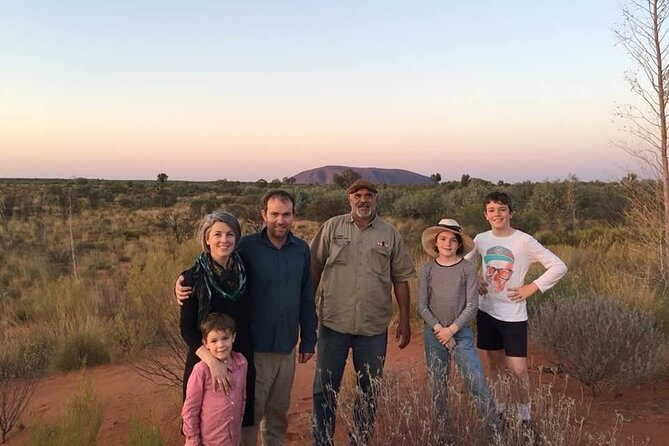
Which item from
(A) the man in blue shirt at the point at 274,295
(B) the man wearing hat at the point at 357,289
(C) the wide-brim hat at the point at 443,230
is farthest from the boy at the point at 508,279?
(A) the man in blue shirt at the point at 274,295

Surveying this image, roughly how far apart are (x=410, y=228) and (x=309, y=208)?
8642 millimetres

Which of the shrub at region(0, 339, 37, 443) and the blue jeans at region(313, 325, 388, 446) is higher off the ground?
the blue jeans at region(313, 325, 388, 446)

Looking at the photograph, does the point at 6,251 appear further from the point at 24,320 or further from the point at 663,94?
the point at 663,94

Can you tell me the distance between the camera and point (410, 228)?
62.5 feet

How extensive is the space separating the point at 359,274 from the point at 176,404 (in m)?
2.55

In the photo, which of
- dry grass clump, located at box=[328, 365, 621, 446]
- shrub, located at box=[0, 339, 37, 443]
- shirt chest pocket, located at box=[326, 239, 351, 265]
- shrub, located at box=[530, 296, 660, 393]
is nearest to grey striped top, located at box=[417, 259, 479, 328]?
shirt chest pocket, located at box=[326, 239, 351, 265]

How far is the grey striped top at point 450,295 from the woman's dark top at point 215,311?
4.14 ft

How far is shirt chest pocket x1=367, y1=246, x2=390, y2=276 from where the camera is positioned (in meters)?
3.76

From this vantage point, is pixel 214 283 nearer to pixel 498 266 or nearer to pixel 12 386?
pixel 498 266

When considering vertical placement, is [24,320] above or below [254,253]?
below

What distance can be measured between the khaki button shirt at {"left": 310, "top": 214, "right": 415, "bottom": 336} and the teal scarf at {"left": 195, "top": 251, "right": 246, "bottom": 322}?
0.89 meters

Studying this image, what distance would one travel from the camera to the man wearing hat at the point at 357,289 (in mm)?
3732

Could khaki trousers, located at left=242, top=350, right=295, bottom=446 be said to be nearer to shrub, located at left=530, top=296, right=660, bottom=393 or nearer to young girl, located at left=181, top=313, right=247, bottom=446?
young girl, located at left=181, top=313, right=247, bottom=446

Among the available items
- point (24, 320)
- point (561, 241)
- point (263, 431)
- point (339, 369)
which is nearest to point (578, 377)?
point (339, 369)
